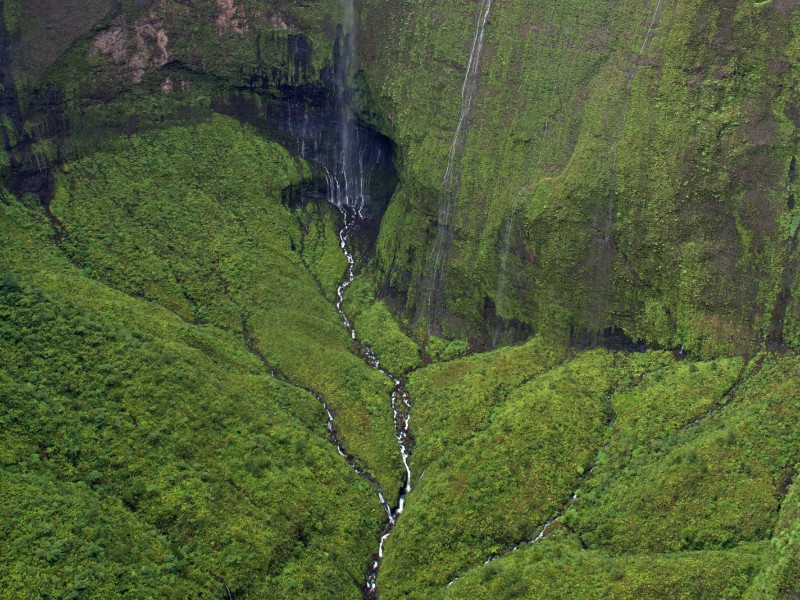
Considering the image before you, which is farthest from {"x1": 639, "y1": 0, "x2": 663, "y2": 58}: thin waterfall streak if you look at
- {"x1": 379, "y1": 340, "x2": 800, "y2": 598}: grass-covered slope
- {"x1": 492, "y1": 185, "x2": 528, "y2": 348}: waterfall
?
{"x1": 379, "y1": 340, "x2": 800, "y2": 598}: grass-covered slope

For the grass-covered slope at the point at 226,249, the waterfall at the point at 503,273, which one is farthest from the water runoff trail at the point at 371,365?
the waterfall at the point at 503,273

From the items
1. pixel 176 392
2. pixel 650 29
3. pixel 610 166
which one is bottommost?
pixel 176 392

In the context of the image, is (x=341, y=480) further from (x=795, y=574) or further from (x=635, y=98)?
(x=635, y=98)

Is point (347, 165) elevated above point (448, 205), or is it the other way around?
point (347, 165)

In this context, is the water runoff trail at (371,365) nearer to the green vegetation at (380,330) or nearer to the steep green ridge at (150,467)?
the green vegetation at (380,330)

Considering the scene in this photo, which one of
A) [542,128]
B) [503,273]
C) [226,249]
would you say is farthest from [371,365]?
[542,128]

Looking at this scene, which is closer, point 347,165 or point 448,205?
point 448,205

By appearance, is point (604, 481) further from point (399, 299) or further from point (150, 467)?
point (150, 467)

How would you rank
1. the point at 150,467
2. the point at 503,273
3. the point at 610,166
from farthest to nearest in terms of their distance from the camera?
the point at 503,273, the point at 610,166, the point at 150,467
